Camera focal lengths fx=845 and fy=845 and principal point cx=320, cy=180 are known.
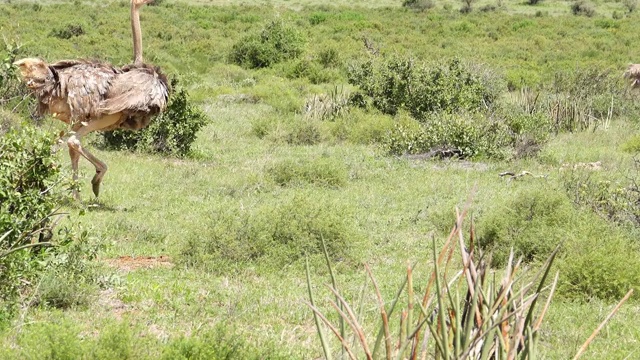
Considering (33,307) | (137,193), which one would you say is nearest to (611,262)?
(33,307)

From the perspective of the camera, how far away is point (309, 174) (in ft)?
35.4

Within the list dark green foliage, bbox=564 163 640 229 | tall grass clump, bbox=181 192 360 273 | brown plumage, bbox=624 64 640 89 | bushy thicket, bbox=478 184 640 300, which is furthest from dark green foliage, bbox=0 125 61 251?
brown plumage, bbox=624 64 640 89

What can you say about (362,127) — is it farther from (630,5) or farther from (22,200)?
(630,5)

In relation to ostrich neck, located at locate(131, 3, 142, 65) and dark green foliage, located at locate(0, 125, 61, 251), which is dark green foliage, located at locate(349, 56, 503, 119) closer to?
ostrich neck, located at locate(131, 3, 142, 65)

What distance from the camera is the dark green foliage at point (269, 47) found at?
26.4m

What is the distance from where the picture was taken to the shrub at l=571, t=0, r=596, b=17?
48875 millimetres

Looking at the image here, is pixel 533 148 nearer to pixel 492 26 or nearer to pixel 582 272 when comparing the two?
pixel 582 272

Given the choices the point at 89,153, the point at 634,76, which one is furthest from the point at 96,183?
the point at 634,76

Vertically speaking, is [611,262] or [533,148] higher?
[611,262]

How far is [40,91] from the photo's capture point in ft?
28.9

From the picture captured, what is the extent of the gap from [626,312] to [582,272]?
0.49m

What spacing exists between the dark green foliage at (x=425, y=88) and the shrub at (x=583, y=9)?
3484 cm

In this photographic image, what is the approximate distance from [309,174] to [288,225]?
351cm

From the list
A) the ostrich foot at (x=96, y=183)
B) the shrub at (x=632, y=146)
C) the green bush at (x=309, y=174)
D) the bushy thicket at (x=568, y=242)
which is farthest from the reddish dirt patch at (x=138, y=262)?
the shrub at (x=632, y=146)
